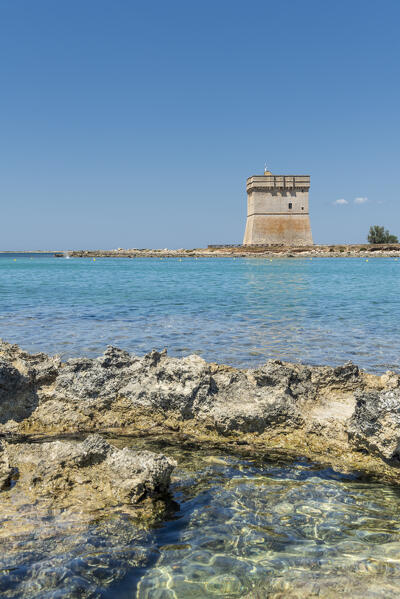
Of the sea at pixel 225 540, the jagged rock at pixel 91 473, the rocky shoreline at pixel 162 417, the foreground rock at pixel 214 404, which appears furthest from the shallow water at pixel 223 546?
the foreground rock at pixel 214 404

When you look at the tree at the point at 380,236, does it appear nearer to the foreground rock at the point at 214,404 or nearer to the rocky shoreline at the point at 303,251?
the rocky shoreline at the point at 303,251

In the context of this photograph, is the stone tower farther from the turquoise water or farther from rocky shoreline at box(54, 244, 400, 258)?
the turquoise water

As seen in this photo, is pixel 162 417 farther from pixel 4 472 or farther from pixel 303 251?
pixel 303 251

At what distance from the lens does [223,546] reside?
228 centimetres

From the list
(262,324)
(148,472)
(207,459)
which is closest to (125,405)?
(207,459)

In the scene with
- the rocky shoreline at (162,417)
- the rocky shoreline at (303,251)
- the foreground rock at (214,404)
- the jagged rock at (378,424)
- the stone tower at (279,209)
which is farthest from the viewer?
the rocky shoreline at (303,251)

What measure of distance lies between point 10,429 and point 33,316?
7144mm

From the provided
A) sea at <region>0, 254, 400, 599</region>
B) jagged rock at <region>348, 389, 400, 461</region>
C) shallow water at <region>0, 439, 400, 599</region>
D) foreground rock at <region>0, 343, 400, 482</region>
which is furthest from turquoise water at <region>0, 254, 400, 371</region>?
shallow water at <region>0, 439, 400, 599</region>

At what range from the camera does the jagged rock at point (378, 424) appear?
10.3ft

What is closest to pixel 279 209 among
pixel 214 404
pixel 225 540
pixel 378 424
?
pixel 214 404

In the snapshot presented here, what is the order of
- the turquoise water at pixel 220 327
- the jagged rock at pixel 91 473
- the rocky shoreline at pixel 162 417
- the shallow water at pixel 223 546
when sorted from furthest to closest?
the turquoise water at pixel 220 327, the rocky shoreline at pixel 162 417, the jagged rock at pixel 91 473, the shallow water at pixel 223 546

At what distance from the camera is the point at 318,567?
2.11 meters

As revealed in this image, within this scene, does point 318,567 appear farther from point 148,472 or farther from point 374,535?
point 148,472

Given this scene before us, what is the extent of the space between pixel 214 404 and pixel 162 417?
18.1 inches
